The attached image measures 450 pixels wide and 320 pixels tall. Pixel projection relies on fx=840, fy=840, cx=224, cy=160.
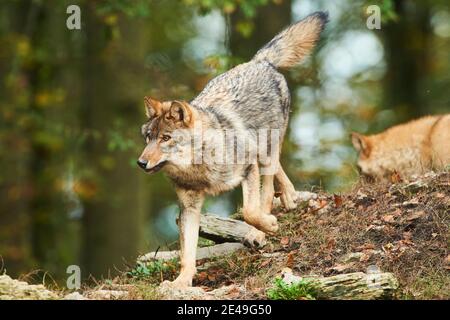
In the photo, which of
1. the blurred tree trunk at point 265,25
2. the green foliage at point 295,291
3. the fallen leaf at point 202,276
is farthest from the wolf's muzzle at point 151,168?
the blurred tree trunk at point 265,25

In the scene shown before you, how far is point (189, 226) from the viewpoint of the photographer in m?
8.52

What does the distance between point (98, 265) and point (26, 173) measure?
16.4 feet

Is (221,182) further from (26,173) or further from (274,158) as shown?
(26,173)

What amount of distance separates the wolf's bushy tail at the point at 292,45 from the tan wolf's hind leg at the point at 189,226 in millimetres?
2573

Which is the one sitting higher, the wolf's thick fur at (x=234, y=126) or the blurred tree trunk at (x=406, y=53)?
the blurred tree trunk at (x=406, y=53)

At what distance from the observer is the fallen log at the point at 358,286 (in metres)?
6.75

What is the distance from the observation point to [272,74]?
33.3 feet

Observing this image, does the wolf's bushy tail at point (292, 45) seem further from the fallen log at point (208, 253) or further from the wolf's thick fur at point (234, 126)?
the fallen log at point (208, 253)

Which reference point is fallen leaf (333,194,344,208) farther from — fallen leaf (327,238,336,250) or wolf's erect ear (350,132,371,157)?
wolf's erect ear (350,132,371,157)

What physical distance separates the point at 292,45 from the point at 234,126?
2.00 m

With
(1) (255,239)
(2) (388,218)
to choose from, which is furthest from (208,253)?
(2) (388,218)

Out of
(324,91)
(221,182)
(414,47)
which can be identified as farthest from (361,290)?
(414,47)

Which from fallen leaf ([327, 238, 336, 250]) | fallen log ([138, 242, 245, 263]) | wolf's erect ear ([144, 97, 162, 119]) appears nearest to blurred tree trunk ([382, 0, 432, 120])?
fallen log ([138, 242, 245, 263])
